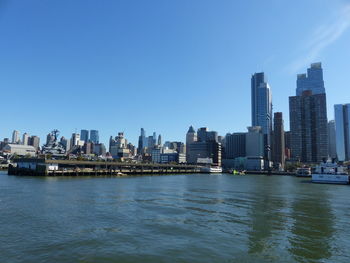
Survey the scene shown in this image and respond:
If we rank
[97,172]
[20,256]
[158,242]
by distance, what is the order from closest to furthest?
[20,256]
[158,242]
[97,172]

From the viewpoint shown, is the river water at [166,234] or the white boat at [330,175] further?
the white boat at [330,175]

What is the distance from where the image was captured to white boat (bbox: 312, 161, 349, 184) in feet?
358

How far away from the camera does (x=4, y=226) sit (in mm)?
26719

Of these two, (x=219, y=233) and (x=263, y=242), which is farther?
(x=219, y=233)

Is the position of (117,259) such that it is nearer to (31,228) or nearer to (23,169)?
(31,228)

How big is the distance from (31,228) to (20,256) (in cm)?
760

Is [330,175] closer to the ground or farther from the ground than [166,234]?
farther from the ground

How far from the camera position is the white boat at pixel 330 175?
109 m

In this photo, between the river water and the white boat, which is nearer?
the river water

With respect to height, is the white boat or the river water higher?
the white boat

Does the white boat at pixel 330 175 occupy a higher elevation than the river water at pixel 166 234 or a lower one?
higher

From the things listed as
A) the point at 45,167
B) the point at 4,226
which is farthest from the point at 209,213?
the point at 45,167

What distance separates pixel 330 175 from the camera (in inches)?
4419

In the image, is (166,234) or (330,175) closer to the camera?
(166,234)
